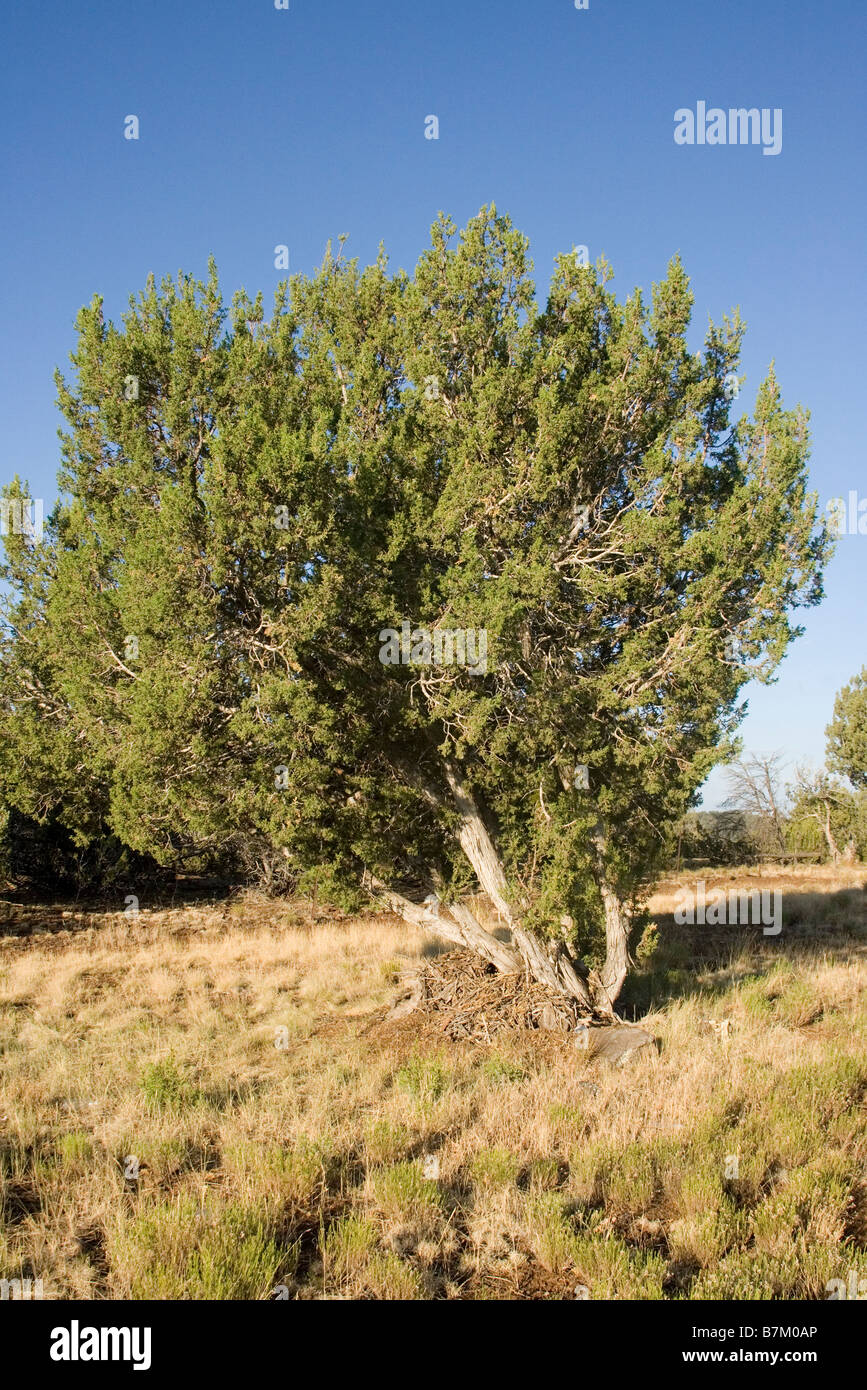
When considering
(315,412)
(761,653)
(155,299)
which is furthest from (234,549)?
(761,653)

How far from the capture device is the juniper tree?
9250 mm

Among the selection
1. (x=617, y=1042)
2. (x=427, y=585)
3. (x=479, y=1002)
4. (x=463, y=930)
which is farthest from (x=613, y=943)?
(x=427, y=585)

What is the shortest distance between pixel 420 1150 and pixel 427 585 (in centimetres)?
601

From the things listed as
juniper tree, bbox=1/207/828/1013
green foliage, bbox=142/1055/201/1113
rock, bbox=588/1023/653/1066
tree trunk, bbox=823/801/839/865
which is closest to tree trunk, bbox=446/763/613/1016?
juniper tree, bbox=1/207/828/1013

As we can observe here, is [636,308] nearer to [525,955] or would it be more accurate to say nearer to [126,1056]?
[525,955]

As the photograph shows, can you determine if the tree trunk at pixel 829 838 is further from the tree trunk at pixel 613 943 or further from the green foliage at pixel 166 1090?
the green foliage at pixel 166 1090

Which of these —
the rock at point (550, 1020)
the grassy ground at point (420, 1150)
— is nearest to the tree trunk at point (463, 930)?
the rock at point (550, 1020)

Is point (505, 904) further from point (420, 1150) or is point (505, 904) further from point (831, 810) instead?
point (831, 810)

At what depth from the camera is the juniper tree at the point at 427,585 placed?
9.25m

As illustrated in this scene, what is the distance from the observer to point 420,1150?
7.82m

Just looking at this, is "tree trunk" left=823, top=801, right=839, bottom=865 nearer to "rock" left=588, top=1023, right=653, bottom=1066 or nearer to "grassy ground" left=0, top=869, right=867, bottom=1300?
"grassy ground" left=0, top=869, right=867, bottom=1300

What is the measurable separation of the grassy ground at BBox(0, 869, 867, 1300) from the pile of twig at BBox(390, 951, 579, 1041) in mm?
433

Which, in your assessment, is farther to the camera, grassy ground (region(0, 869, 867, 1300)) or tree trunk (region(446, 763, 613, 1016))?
tree trunk (region(446, 763, 613, 1016))
